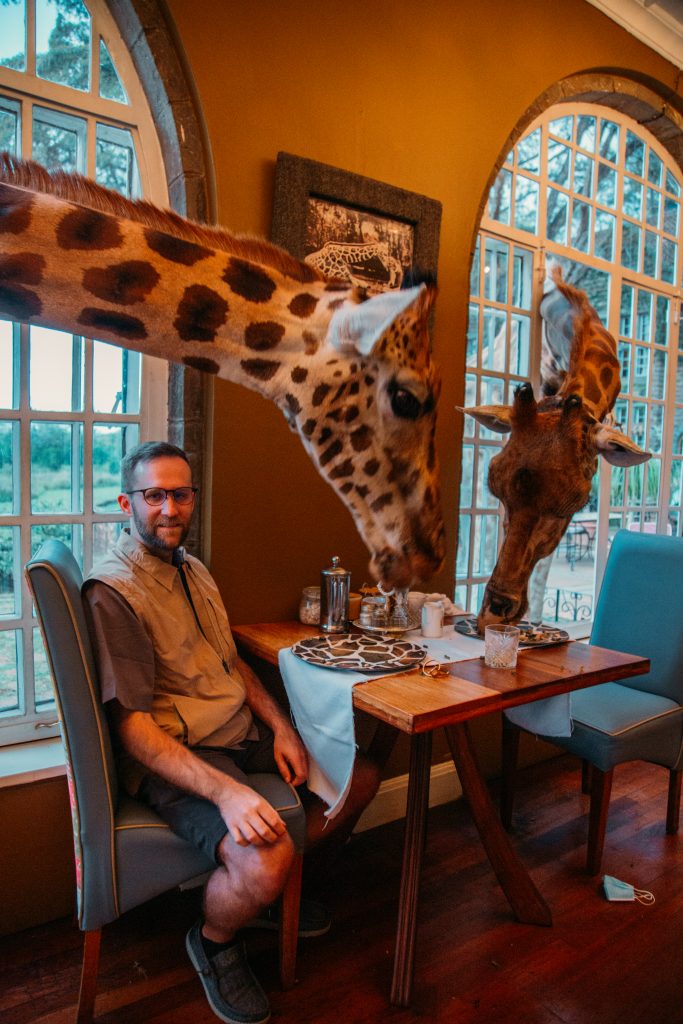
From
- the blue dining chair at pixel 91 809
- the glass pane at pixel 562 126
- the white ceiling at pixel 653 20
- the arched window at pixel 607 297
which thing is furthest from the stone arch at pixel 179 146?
the white ceiling at pixel 653 20

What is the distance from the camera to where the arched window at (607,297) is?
122 inches

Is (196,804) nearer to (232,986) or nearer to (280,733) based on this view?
(280,733)

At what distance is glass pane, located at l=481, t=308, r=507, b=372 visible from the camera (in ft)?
10.3

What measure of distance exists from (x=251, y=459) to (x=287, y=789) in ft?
3.36

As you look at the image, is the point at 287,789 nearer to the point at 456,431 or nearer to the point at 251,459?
the point at 251,459

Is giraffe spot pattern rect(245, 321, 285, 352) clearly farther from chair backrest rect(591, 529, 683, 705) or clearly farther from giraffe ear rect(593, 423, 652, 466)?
chair backrest rect(591, 529, 683, 705)

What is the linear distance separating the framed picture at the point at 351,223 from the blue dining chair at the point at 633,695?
1496 mm

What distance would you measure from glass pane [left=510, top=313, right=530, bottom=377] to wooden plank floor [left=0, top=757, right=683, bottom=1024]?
209cm

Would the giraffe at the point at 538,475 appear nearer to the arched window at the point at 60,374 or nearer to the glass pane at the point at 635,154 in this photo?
the arched window at the point at 60,374

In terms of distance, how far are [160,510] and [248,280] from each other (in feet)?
2.51

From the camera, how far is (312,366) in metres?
1.18

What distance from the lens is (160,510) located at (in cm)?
174

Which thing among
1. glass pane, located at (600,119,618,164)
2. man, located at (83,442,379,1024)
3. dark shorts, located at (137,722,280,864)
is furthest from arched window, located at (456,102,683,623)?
dark shorts, located at (137,722,280,864)

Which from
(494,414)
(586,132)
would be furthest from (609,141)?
(494,414)
